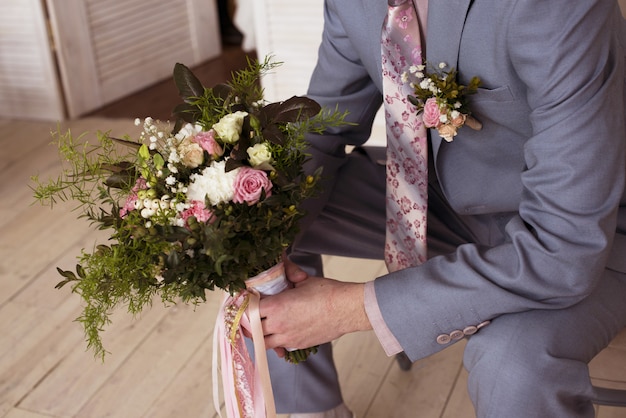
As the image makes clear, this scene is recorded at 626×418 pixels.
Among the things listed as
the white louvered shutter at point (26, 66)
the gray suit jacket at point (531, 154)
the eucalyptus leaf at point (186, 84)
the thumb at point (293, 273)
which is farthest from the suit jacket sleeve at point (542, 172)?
the white louvered shutter at point (26, 66)

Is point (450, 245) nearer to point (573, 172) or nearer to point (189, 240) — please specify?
point (573, 172)

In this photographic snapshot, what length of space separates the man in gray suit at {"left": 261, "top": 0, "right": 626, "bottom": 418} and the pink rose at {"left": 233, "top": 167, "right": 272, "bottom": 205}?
237mm

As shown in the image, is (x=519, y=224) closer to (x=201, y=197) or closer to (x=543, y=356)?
(x=543, y=356)

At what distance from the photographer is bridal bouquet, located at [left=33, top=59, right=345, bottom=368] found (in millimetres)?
1156

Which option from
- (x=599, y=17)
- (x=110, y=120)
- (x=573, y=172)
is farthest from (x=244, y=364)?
(x=110, y=120)

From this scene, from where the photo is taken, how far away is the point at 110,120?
3668mm

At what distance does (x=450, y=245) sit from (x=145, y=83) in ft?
9.22

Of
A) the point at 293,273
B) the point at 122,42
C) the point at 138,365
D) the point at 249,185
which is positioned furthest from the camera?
the point at 122,42

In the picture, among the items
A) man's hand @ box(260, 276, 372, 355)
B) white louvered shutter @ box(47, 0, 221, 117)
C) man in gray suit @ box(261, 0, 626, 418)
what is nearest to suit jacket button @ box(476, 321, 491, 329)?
man in gray suit @ box(261, 0, 626, 418)

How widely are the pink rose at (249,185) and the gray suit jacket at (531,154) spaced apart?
276 mm

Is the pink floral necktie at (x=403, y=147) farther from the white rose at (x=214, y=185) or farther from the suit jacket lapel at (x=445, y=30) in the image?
the white rose at (x=214, y=185)

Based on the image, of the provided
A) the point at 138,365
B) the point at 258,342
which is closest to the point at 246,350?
the point at 258,342

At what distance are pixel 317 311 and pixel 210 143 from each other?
32cm

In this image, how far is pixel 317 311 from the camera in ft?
4.31
